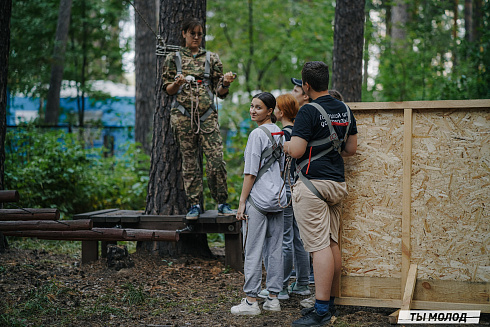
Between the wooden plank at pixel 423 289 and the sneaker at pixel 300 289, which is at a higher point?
the wooden plank at pixel 423 289

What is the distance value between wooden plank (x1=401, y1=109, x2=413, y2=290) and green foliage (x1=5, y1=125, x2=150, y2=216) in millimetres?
6137

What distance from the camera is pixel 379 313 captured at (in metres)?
4.43

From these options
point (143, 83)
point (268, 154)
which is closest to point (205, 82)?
point (268, 154)

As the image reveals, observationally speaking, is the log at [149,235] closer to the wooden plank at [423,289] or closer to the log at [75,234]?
the log at [75,234]

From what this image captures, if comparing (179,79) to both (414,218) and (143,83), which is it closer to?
(414,218)

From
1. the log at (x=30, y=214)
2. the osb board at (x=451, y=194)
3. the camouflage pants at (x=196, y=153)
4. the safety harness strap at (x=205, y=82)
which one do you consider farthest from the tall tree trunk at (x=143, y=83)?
the osb board at (x=451, y=194)

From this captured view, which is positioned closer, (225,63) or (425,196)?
(425,196)

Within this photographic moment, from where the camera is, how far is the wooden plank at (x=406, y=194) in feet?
13.9

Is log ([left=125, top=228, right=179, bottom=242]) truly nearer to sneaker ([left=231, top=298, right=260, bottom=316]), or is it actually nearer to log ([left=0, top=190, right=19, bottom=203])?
sneaker ([left=231, top=298, right=260, bottom=316])

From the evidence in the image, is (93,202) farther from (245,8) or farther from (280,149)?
(245,8)

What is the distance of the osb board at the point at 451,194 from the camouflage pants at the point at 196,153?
244cm

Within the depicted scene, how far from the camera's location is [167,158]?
20.9 ft

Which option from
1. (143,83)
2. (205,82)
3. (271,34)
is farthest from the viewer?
(271,34)

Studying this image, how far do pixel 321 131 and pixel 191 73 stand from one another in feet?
7.76
